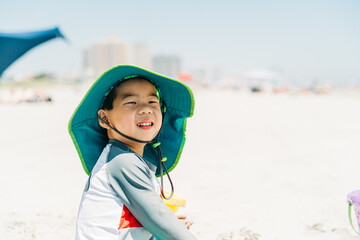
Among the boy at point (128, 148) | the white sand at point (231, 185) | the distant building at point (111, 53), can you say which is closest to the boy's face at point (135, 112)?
the boy at point (128, 148)

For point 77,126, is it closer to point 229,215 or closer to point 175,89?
point 175,89

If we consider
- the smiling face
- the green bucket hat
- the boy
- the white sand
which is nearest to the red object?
the boy

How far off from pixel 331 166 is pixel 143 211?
136 inches

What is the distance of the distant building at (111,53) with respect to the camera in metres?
102

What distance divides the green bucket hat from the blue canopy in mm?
4668

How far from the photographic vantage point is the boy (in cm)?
130

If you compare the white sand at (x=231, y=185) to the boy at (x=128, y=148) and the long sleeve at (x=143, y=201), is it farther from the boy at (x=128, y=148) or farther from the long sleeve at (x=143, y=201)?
the long sleeve at (x=143, y=201)

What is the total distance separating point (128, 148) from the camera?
1475 millimetres

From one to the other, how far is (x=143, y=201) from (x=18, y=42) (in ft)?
18.3

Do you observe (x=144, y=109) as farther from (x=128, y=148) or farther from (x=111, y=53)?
(x=111, y=53)

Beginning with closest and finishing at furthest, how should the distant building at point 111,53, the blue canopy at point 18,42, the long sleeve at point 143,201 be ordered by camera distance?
1. the long sleeve at point 143,201
2. the blue canopy at point 18,42
3. the distant building at point 111,53

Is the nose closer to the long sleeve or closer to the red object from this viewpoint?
the long sleeve

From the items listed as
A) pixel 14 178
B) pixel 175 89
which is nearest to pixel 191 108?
pixel 175 89

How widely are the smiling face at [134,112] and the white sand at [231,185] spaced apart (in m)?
1.13
